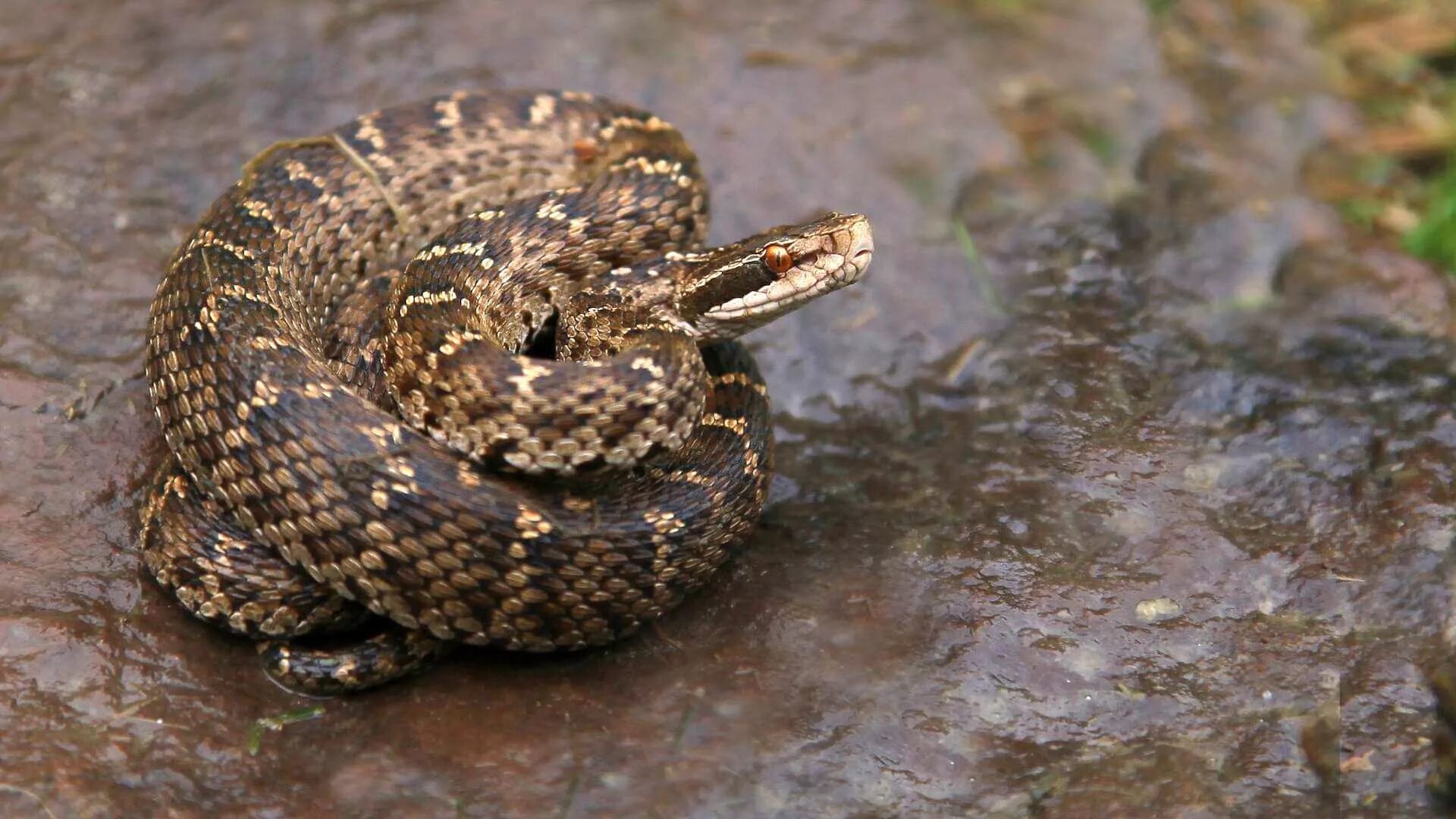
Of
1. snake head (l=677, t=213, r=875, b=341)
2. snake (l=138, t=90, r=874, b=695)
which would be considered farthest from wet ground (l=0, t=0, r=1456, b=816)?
snake head (l=677, t=213, r=875, b=341)

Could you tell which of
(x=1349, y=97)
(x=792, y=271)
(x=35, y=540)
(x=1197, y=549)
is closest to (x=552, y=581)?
(x=792, y=271)

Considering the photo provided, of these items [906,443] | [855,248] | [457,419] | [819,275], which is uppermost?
[855,248]

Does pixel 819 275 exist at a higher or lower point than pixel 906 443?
higher

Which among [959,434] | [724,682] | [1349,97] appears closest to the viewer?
[724,682]

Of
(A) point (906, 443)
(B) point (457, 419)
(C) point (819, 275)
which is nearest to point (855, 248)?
(C) point (819, 275)

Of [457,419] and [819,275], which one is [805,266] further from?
[457,419]

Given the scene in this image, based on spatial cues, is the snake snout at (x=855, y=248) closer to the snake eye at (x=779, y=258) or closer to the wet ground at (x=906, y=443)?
the snake eye at (x=779, y=258)

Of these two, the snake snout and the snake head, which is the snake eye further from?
the snake snout

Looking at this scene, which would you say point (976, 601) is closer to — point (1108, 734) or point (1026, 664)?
point (1026, 664)
